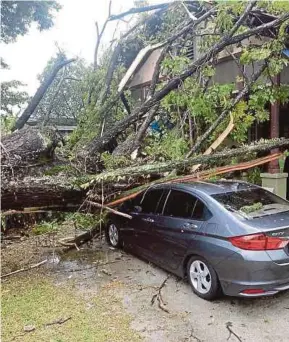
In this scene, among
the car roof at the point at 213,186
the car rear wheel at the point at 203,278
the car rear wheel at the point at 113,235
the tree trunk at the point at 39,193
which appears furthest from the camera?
the car rear wheel at the point at 113,235

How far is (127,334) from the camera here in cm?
387

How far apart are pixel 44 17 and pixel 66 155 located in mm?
5551

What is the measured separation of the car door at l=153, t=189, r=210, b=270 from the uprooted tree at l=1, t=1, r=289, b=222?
90 centimetres

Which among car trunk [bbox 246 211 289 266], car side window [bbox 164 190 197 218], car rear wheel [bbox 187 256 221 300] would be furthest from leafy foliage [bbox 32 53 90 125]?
car trunk [bbox 246 211 289 266]

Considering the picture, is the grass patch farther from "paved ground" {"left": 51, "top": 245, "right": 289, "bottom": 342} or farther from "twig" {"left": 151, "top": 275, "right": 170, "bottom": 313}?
"twig" {"left": 151, "top": 275, "right": 170, "bottom": 313}

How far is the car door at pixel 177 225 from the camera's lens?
4848 millimetres

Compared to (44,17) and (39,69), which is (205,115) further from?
(39,69)

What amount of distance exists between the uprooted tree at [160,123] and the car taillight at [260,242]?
2252 millimetres

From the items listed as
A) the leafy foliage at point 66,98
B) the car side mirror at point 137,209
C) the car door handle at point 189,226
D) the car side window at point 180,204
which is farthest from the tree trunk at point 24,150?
the leafy foliage at point 66,98

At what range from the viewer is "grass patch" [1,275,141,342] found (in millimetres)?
3889

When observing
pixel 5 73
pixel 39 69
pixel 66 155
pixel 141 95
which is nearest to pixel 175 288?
pixel 66 155

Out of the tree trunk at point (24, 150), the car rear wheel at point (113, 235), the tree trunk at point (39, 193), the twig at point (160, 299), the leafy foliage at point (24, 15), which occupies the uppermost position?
the leafy foliage at point (24, 15)

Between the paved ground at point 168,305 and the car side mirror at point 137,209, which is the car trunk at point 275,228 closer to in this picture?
the paved ground at point 168,305

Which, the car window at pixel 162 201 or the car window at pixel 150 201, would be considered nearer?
the car window at pixel 162 201
